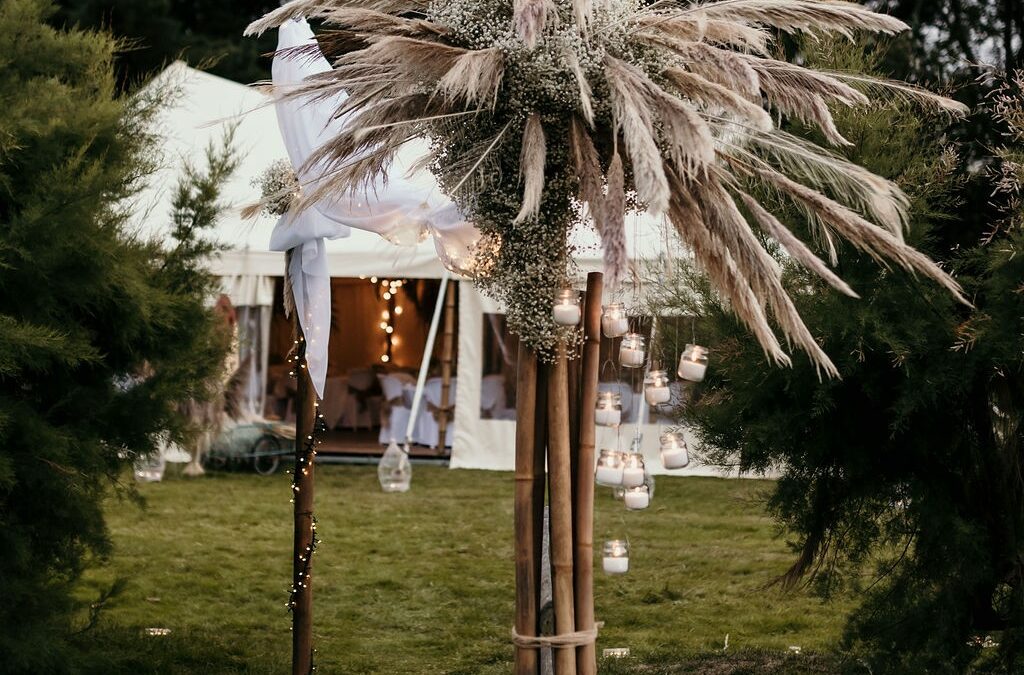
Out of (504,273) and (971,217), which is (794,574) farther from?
(504,273)

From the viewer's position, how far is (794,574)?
5477 millimetres

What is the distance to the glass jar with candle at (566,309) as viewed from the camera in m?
3.74

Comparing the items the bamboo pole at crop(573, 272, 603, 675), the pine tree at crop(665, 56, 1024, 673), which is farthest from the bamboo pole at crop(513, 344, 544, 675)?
the pine tree at crop(665, 56, 1024, 673)

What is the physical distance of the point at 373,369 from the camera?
15.6 meters

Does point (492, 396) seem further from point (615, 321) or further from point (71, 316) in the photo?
point (615, 321)

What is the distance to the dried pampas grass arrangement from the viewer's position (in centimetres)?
347

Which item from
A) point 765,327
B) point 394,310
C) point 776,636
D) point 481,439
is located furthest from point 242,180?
point 765,327

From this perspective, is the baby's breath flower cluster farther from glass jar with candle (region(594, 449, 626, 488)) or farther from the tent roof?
the tent roof

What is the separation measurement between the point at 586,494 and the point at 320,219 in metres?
2.03

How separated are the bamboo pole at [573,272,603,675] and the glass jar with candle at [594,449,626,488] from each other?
0.34 feet

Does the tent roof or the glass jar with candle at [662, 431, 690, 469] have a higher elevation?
the tent roof

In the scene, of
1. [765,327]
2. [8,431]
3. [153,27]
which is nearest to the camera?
[765,327]

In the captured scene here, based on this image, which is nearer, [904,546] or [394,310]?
[904,546]

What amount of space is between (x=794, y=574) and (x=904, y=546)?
50 centimetres
